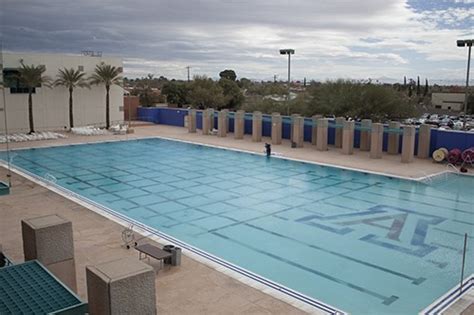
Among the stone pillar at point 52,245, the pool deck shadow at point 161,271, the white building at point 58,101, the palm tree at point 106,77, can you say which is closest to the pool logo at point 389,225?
the pool deck shadow at point 161,271

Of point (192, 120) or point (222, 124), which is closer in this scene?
point (222, 124)

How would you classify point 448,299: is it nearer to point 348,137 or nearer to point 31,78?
point 348,137

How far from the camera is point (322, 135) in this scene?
22.6 m

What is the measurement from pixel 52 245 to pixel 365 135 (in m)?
18.6

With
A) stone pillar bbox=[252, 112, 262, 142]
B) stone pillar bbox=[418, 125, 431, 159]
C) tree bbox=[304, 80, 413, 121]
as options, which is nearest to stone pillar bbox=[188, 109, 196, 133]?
stone pillar bbox=[252, 112, 262, 142]

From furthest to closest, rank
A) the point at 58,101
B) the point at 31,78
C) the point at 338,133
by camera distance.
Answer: the point at 58,101 → the point at 31,78 → the point at 338,133

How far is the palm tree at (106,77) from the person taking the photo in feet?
103

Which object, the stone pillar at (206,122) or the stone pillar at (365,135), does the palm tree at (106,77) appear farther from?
the stone pillar at (365,135)

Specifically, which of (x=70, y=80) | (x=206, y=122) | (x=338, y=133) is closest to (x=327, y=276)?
(x=338, y=133)

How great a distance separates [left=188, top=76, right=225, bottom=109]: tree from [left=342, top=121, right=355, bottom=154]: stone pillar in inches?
1022

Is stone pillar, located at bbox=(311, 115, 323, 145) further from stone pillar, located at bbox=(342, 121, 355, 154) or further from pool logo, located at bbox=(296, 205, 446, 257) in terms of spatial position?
pool logo, located at bbox=(296, 205, 446, 257)

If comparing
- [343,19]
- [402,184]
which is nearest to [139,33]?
[343,19]

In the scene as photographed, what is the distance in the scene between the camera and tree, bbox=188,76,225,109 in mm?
46188

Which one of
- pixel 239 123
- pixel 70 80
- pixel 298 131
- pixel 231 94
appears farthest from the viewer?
pixel 231 94
